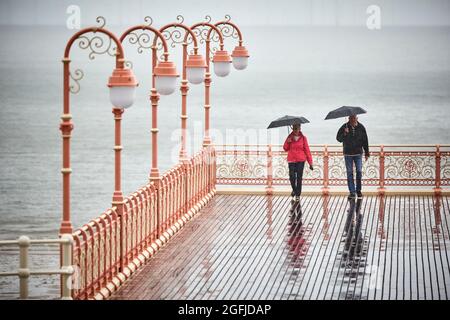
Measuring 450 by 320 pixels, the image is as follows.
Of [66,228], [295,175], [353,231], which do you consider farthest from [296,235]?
[66,228]

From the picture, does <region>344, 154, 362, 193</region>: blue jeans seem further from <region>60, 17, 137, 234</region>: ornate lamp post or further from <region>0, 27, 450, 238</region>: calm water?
<region>0, 27, 450, 238</region>: calm water

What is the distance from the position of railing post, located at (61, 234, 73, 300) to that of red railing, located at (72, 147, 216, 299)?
0.26 meters

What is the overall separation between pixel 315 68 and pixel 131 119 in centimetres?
6286

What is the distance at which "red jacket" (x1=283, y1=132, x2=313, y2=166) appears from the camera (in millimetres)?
26156

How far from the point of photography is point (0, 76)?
462 ft

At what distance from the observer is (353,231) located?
76.0ft

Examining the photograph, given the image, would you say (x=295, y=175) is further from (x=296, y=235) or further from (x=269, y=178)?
(x=296, y=235)

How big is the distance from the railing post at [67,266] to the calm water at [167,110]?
32732mm

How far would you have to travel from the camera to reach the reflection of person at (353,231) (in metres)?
21.4

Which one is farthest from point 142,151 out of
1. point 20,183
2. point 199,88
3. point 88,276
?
point 88,276

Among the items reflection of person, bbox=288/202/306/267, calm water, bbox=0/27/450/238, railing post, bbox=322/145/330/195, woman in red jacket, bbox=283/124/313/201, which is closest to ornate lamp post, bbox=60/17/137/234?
reflection of person, bbox=288/202/306/267

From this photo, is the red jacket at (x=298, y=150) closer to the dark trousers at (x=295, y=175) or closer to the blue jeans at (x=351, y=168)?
the dark trousers at (x=295, y=175)

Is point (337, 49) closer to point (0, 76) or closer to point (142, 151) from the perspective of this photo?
point (0, 76)

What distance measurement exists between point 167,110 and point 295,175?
272 ft
